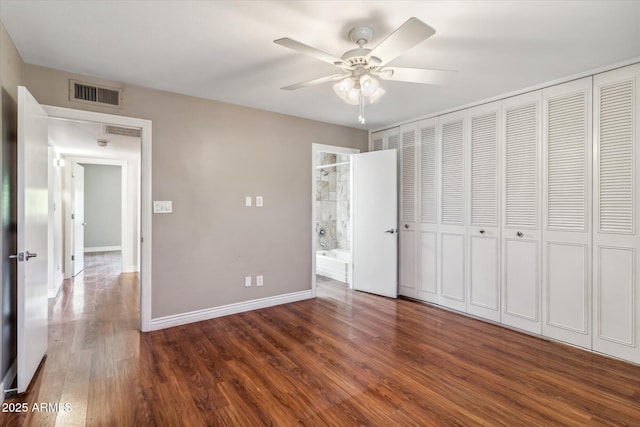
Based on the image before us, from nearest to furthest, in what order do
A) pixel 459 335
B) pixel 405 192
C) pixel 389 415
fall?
pixel 389 415 < pixel 459 335 < pixel 405 192

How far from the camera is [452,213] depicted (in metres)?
3.94

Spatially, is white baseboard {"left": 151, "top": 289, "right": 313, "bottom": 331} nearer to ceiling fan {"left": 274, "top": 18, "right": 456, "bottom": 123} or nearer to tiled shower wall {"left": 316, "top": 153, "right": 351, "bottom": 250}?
tiled shower wall {"left": 316, "top": 153, "right": 351, "bottom": 250}

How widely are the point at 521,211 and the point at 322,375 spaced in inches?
101

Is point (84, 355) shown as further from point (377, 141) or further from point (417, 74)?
point (377, 141)

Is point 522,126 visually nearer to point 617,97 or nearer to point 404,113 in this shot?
point 617,97

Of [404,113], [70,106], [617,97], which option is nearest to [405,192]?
[404,113]

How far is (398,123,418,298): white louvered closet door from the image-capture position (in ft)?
14.4

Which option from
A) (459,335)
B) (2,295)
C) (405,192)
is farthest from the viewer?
(405,192)

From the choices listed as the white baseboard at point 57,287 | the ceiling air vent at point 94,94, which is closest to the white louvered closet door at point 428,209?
the ceiling air vent at point 94,94

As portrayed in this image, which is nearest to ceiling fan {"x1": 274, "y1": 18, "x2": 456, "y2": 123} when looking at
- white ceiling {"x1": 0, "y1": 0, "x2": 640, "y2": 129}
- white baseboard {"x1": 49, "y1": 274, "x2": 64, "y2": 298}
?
white ceiling {"x1": 0, "y1": 0, "x2": 640, "y2": 129}

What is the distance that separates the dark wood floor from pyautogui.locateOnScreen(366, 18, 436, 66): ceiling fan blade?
215 centimetres

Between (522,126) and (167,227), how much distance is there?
150 inches

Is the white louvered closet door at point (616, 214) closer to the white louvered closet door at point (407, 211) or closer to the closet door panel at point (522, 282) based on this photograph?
the closet door panel at point (522, 282)

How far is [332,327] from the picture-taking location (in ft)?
11.1
